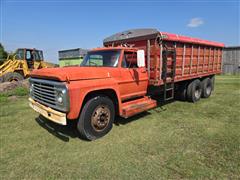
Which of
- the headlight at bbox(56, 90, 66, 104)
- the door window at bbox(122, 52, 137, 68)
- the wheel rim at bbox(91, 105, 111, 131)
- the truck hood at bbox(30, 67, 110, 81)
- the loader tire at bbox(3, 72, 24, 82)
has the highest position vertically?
the door window at bbox(122, 52, 137, 68)

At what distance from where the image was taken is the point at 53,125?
5.39 meters

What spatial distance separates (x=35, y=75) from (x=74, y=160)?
2.43m

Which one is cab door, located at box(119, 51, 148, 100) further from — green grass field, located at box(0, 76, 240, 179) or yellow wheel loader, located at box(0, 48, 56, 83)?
yellow wheel loader, located at box(0, 48, 56, 83)

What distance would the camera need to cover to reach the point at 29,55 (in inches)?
557

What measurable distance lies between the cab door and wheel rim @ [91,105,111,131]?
779 mm

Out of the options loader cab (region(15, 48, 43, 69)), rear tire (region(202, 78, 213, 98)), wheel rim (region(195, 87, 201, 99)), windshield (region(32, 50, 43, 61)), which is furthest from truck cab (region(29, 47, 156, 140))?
windshield (region(32, 50, 43, 61))

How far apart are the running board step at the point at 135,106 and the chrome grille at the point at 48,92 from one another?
176 cm

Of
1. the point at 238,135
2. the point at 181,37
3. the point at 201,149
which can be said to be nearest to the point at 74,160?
the point at 201,149

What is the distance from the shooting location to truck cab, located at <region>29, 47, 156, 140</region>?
3.88 metres

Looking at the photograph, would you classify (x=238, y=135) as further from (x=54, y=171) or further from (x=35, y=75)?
(x=35, y=75)

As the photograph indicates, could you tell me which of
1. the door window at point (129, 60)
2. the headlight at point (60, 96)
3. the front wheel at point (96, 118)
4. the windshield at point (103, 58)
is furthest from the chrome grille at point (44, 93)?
the door window at point (129, 60)

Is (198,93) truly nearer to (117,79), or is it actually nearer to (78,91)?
(117,79)

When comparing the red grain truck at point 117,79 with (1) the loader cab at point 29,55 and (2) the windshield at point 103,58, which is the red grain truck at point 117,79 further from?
(1) the loader cab at point 29,55

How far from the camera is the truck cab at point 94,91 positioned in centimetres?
388
